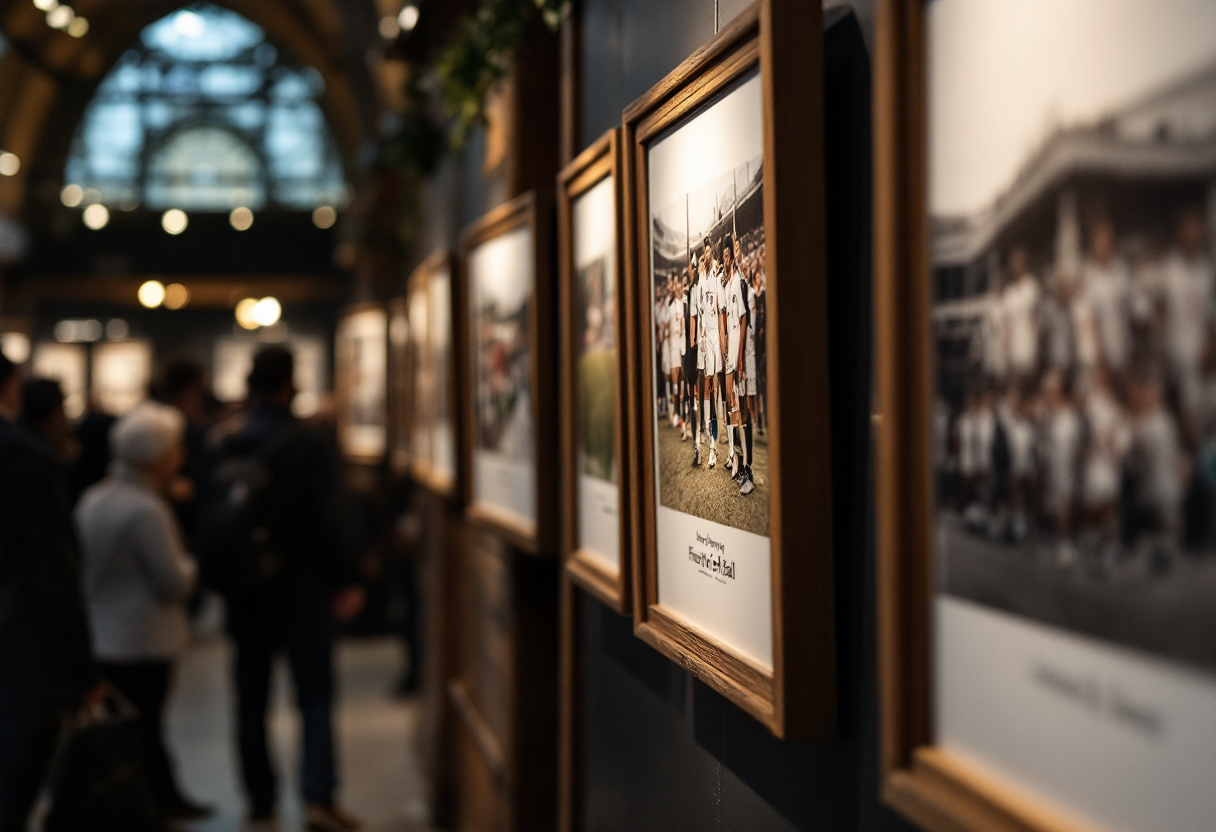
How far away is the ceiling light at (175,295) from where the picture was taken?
1869 cm

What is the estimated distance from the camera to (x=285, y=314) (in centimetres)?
1834

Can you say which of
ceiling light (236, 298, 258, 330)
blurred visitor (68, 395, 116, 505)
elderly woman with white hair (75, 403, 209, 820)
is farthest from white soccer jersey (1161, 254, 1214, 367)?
ceiling light (236, 298, 258, 330)

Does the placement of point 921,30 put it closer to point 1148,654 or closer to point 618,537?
point 1148,654

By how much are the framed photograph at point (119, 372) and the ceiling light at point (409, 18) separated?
14278mm

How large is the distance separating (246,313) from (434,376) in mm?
14520

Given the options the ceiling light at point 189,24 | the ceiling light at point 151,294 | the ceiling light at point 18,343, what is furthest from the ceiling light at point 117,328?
the ceiling light at point 189,24

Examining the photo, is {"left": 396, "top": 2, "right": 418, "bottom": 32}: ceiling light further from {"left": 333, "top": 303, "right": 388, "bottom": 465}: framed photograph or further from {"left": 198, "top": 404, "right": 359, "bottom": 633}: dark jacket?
{"left": 333, "top": 303, "right": 388, "bottom": 465}: framed photograph

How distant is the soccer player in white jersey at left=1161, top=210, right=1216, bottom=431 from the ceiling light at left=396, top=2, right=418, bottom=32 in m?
4.38

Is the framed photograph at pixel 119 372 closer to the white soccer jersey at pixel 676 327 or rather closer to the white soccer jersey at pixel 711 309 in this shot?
the white soccer jersey at pixel 676 327

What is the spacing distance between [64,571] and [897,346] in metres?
2.96

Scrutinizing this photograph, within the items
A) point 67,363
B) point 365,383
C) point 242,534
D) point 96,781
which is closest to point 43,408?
point 242,534

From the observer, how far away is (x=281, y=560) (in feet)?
15.4

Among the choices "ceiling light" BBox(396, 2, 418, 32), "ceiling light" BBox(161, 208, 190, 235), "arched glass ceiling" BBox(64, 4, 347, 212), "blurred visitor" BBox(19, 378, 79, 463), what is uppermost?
"arched glass ceiling" BBox(64, 4, 347, 212)

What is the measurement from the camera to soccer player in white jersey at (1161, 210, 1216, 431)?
0.72 metres
